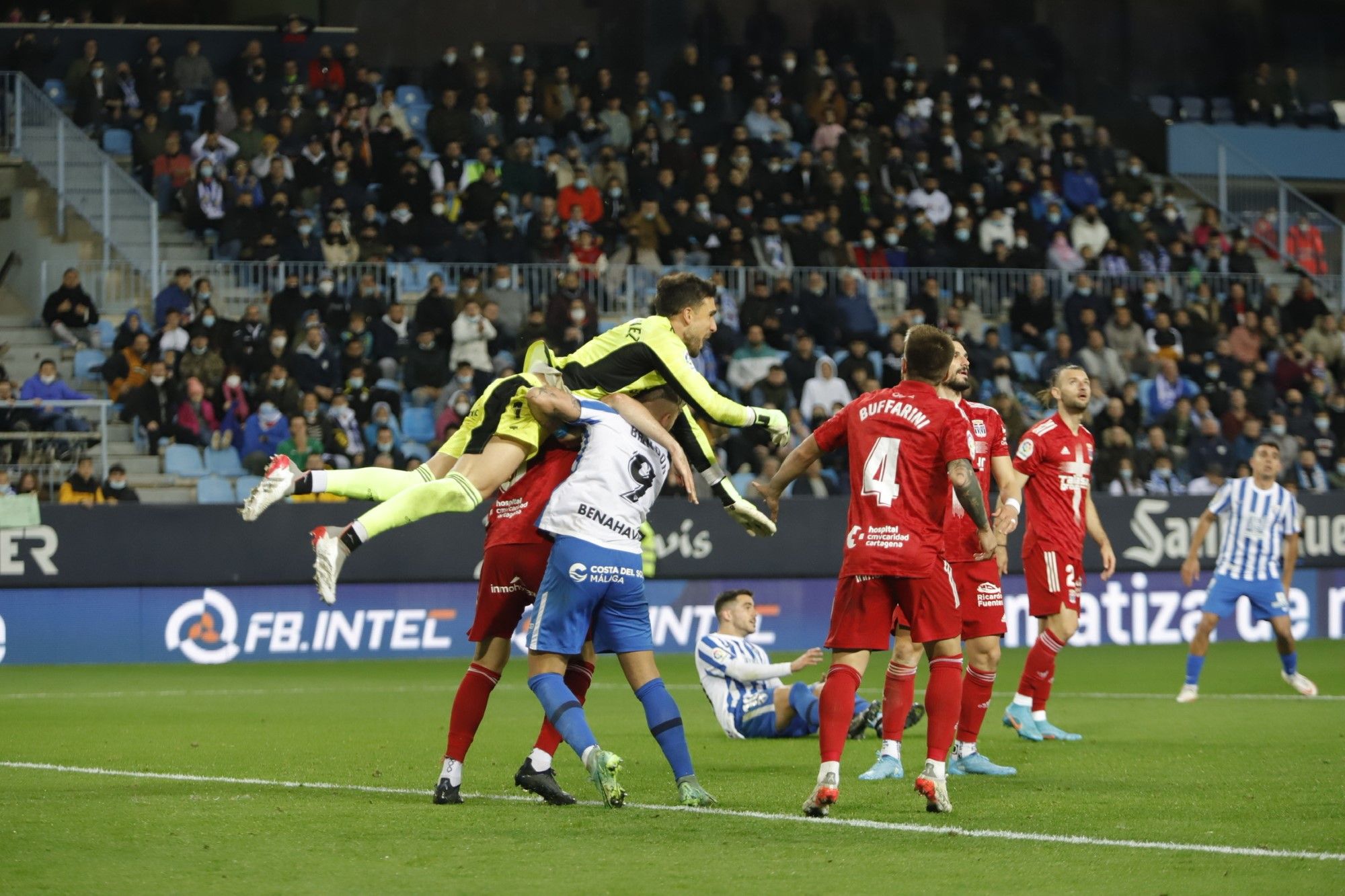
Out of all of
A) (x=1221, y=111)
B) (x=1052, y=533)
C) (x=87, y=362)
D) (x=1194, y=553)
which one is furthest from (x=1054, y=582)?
(x=1221, y=111)

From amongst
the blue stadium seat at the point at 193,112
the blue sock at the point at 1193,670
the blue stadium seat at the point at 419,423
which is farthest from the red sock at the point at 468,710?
the blue stadium seat at the point at 193,112

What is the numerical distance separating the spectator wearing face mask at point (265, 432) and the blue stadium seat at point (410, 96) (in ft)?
26.1

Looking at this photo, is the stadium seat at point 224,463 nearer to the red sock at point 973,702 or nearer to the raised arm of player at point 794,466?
the red sock at point 973,702

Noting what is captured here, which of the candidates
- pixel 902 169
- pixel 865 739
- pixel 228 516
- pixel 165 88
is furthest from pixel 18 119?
pixel 865 739

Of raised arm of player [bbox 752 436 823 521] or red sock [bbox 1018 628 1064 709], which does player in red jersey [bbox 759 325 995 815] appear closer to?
raised arm of player [bbox 752 436 823 521]

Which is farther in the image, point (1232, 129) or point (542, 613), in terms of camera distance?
point (1232, 129)

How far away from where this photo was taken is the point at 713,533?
68.1 ft

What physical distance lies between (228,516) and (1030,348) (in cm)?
1254

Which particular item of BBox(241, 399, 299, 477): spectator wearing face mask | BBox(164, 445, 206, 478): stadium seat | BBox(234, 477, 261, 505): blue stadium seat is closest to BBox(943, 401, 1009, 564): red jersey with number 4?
BBox(234, 477, 261, 505): blue stadium seat

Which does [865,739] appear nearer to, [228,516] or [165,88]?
[228,516]

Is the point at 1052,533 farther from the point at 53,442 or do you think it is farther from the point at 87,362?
the point at 87,362

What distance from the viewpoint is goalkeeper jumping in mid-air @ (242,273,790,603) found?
8359 mm

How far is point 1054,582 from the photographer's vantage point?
480 inches

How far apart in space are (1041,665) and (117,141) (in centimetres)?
1776
